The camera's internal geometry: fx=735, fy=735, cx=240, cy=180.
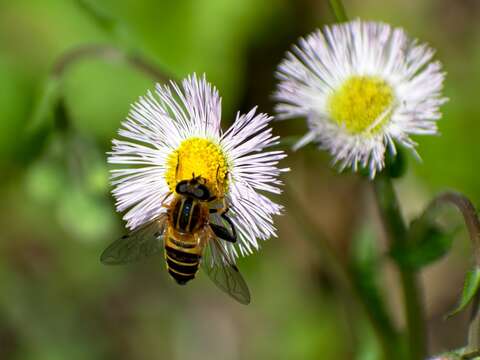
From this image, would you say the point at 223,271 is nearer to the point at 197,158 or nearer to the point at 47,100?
the point at 197,158

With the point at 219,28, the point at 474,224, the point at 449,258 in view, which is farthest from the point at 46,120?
the point at 449,258

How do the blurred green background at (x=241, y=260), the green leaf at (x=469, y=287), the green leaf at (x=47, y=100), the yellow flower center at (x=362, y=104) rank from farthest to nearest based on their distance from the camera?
the blurred green background at (x=241, y=260) < the green leaf at (x=47, y=100) < the yellow flower center at (x=362, y=104) < the green leaf at (x=469, y=287)

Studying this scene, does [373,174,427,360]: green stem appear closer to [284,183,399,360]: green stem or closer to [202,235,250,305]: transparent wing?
[284,183,399,360]: green stem

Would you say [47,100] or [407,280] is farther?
[47,100]

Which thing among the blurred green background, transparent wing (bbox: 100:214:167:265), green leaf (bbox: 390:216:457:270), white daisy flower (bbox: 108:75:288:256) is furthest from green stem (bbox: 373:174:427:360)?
the blurred green background

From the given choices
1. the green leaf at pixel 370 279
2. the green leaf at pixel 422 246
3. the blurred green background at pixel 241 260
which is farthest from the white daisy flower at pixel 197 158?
the blurred green background at pixel 241 260

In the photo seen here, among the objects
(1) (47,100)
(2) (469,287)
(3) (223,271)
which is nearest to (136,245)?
(3) (223,271)

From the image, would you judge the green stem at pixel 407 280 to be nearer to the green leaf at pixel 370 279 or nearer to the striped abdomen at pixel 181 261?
the green leaf at pixel 370 279
